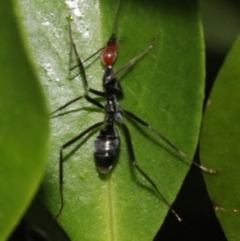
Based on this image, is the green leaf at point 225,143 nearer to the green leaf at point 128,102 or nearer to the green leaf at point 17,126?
the green leaf at point 128,102

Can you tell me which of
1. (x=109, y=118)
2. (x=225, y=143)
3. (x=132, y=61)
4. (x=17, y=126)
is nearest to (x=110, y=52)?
(x=132, y=61)

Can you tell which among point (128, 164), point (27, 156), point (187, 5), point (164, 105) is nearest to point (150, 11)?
point (187, 5)

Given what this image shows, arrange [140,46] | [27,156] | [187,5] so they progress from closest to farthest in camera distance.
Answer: [27,156] → [187,5] → [140,46]

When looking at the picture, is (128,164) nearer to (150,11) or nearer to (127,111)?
(127,111)

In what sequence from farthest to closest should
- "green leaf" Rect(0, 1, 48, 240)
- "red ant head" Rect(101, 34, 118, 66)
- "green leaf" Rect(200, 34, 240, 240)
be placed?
"red ant head" Rect(101, 34, 118, 66)
"green leaf" Rect(200, 34, 240, 240)
"green leaf" Rect(0, 1, 48, 240)

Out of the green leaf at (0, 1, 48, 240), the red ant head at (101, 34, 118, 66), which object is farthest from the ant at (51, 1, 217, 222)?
the green leaf at (0, 1, 48, 240)

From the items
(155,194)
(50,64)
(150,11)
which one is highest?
(150,11)

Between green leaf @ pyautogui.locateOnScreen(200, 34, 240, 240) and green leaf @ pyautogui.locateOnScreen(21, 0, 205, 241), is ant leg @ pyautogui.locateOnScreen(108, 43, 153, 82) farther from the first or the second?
green leaf @ pyautogui.locateOnScreen(200, 34, 240, 240)
